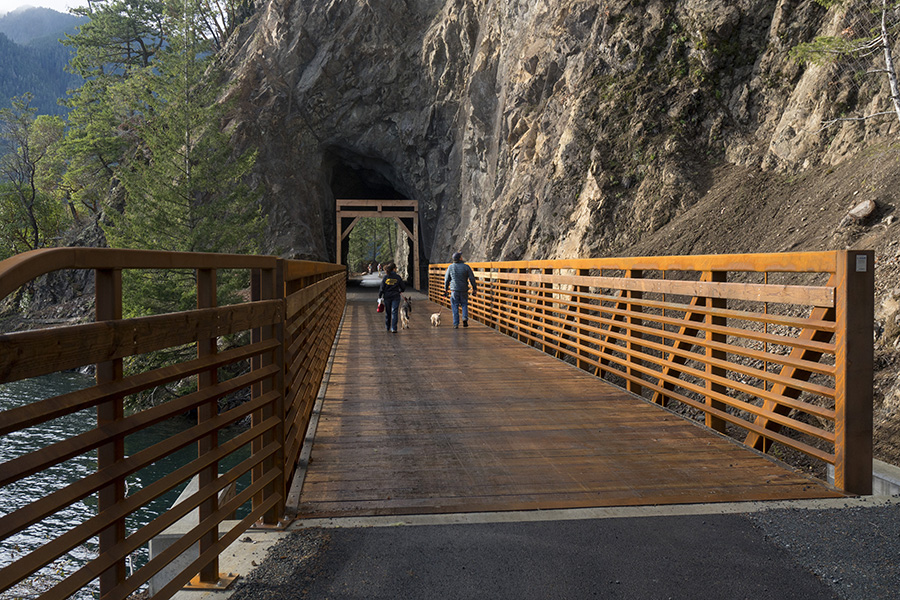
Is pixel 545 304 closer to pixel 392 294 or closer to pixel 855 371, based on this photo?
pixel 392 294

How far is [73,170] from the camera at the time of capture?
1674 inches

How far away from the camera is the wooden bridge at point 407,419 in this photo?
6.26ft

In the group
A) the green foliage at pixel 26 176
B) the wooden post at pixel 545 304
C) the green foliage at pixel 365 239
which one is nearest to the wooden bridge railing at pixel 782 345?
the wooden post at pixel 545 304

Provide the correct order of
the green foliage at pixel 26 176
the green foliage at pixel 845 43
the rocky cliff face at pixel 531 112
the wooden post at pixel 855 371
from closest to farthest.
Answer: the wooden post at pixel 855 371 < the green foliage at pixel 845 43 < the rocky cliff face at pixel 531 112 < the green foliage at pixel 26 176

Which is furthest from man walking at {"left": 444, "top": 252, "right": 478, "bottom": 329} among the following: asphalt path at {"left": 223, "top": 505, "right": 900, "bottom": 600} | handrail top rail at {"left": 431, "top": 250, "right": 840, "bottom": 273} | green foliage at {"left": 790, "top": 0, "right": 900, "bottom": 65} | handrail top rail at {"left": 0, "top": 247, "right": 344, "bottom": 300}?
handrail top rail at {"left": 0, "top": 247, "right": 344, "bottom": 300}

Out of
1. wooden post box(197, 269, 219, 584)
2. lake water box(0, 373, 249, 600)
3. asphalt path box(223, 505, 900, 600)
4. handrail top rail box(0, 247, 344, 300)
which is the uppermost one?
handrail top rail box(0, 247, 344, 300)

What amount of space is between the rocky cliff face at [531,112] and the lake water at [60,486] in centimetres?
1299

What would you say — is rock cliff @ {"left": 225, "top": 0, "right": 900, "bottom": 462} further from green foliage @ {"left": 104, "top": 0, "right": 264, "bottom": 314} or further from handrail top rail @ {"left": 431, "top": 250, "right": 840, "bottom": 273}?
green foliage @ {"left": 104, "top": 0, "right": 264, "bottom": 314}

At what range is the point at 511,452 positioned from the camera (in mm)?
4664

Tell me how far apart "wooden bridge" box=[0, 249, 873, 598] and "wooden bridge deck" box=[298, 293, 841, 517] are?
0.07ft

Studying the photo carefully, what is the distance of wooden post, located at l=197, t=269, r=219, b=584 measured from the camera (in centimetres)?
268

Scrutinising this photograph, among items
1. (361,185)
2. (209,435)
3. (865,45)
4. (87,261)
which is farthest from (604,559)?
(361,185)

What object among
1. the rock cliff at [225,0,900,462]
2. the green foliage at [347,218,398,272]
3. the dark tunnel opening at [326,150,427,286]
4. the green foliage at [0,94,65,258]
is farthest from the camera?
the green foliage at [347,218,398,272]

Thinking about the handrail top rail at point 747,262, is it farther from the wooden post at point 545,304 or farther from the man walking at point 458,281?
the man walking at point 458,281
